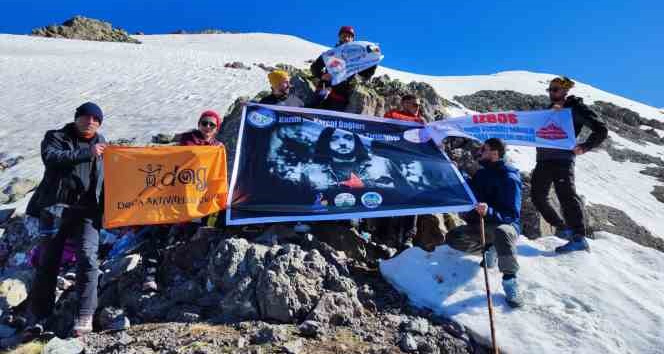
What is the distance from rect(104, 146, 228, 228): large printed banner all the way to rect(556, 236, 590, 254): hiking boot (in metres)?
4.16

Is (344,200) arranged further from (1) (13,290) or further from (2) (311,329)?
(1) (13,290)

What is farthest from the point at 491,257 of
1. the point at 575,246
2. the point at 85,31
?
the point at 85,31

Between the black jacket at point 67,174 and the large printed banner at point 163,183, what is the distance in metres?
0.31

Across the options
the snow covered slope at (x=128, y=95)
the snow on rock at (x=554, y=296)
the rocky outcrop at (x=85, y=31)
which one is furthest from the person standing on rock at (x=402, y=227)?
the rocky outcrop at (x=85, y=31)

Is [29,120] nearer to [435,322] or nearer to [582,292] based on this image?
[435,322]

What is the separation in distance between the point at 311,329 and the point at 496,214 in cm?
235

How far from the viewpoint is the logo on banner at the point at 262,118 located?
580 centimetres

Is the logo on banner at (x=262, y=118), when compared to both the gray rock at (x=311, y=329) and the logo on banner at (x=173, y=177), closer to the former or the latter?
the logo on banner at (x=173, y=177)

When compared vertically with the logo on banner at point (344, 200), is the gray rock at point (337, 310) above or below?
below

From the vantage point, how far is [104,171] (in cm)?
486

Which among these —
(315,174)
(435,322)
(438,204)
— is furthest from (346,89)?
(435,322)

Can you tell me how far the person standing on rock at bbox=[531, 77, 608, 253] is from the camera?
5398mm

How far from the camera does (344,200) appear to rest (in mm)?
5301

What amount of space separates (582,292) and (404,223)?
2.26m
